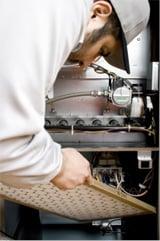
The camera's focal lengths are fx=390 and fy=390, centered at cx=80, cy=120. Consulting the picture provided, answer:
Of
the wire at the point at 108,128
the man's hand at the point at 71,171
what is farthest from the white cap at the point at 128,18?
the wire at the point at 108,128

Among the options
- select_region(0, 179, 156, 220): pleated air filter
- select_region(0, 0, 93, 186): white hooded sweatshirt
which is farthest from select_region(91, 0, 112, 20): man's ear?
select_region(0, 179, 156, 220): pleated air filter

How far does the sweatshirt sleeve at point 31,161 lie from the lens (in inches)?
31.2

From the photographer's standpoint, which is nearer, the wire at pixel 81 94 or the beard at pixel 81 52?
the beard at pixel 81 52

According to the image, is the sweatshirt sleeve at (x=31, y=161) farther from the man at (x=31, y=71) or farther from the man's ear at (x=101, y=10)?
the man's ear at (x=101, y=10)

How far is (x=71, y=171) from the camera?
96 centimetres

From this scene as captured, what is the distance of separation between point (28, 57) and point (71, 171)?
353 mm

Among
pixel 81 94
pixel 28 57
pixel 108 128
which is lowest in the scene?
pixel 108 128

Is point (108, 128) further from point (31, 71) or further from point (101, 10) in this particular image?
point (31, 71)

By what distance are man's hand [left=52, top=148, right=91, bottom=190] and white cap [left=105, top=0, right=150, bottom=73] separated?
287 mm

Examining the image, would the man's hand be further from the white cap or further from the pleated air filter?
the pleated air filter

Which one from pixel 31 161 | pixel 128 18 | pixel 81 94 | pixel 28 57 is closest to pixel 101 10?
pixel 128 18

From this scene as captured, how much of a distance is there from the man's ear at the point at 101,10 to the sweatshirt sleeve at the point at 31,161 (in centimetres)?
31

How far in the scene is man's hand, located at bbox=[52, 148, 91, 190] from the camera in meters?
0.94

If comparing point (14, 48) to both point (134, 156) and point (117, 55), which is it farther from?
point (134, 156)
